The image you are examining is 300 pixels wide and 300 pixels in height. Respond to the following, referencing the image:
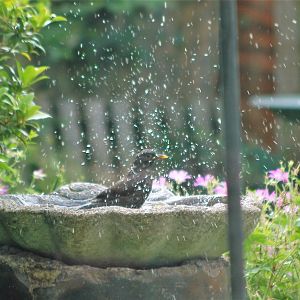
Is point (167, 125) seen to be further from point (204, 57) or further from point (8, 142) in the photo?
point (8, 142)

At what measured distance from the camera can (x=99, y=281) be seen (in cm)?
256

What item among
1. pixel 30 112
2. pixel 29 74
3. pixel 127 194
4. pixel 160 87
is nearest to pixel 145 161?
pixel 127 194

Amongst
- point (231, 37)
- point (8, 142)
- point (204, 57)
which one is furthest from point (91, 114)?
point (231, 37)

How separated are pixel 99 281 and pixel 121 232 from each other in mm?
198

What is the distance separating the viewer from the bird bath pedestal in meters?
2.46

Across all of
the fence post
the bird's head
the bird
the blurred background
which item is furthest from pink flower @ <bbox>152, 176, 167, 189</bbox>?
the fence post

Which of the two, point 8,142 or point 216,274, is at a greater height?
point 8,142

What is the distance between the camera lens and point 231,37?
1.32 meters

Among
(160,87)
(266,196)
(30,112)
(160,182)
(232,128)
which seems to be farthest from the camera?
(160,87)

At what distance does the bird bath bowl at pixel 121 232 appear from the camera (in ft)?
8.04

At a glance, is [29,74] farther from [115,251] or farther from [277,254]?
[277,254]

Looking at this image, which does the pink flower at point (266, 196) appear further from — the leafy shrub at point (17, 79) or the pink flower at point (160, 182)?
the leafy shrub at point (17, 79)

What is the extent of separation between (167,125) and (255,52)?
148 centimetres

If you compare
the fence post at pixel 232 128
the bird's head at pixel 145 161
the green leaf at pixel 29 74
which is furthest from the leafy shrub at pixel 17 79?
the fence post at pixel 232 128
